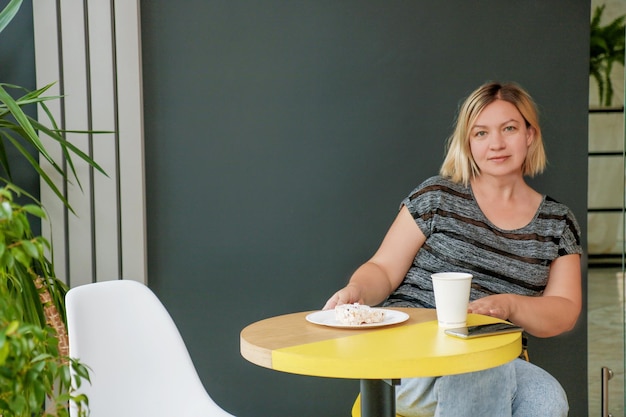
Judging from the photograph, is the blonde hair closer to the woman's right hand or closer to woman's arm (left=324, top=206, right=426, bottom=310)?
woman's arm (left=324, top=206, right=426, bottom=310)

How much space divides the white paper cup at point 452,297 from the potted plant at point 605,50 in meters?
5.68

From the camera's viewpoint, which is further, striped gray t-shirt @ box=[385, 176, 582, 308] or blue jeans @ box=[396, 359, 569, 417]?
striped gray t-shirt @ box=[385, 176, 582, 308]

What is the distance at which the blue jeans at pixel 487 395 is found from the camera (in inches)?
75.4

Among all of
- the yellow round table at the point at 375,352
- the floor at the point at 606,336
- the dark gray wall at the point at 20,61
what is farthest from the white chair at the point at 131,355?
the floor at the point at 606,336

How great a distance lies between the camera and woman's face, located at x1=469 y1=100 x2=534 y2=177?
2529mm

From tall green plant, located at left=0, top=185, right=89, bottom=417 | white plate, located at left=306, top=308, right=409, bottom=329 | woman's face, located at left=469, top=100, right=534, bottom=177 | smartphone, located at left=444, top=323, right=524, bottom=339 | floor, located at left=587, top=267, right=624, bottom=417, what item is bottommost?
floor, located at left=587, top=267, right=624, bottom=417

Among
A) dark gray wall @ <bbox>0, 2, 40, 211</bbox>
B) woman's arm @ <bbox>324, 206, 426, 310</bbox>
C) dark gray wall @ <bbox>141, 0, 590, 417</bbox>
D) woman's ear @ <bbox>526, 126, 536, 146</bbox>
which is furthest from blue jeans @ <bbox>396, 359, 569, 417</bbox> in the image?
dark gray wall @ <bbox>0, 2, 40, 211</bbox>

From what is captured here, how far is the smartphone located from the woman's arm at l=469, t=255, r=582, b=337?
0.96 ft

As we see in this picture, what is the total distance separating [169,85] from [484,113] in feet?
3.99

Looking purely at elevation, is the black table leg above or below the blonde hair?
below

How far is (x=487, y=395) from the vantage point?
1925 millimetres

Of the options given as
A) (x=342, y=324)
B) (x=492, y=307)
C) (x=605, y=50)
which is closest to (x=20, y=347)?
(x=342, y=324)

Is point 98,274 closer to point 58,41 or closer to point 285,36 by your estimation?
point 58,41

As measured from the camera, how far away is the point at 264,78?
308 centimetres
